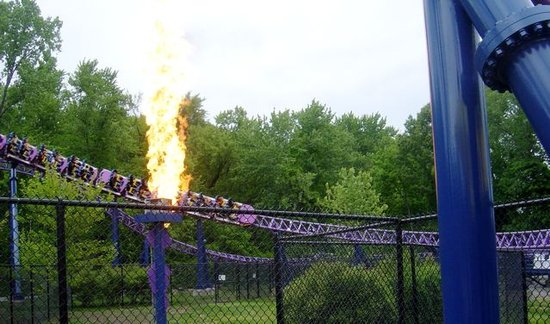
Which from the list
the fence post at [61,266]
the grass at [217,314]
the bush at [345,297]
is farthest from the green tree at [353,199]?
the fence post at [61,266]

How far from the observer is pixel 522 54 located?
1471 mm

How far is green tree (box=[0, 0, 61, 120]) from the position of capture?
3612 centimetres

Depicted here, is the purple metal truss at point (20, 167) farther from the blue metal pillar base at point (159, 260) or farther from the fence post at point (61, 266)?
the fence post at point (61, 266)

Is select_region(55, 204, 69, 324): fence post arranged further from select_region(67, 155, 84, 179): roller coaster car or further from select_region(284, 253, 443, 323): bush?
select_region(67, 155, 84, 179): roller coaster car

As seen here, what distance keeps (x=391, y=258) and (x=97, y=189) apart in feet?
60.8

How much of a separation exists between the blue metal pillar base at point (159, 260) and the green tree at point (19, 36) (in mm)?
33777

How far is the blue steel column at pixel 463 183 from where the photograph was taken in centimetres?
179

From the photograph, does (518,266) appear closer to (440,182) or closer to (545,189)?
(440,182)

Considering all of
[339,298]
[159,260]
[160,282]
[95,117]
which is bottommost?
[339,298]

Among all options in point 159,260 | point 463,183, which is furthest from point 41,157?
point 463,183

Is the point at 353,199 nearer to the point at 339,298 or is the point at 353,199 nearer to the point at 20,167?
the point at 20,167

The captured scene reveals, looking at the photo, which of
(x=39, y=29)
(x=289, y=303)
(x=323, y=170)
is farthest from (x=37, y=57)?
(x=289, y=303)

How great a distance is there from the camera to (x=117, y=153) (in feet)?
131

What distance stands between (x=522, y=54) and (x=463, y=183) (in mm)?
463
